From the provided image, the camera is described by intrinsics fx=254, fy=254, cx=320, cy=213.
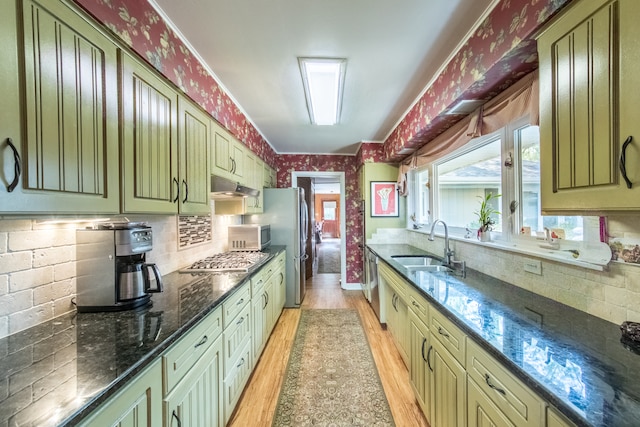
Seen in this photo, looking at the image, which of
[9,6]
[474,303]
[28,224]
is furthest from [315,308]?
[9,6]

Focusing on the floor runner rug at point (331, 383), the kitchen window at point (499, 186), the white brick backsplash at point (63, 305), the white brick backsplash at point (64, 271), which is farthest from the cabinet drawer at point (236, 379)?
the kitchen window at point (499, 186)

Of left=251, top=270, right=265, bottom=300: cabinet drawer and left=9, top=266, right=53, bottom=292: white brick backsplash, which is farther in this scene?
left=251, top=270, right=265, bottom=300: cabinet drawer

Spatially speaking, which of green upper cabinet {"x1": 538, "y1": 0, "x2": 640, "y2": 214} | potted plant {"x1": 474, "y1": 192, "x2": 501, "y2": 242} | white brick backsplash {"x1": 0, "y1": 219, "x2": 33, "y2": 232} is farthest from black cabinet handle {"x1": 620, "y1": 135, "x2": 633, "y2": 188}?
white brick backsplash {"x1": 0, "y1": 219, "x2": 33, "y2": 232}

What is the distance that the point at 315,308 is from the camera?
3.67 m

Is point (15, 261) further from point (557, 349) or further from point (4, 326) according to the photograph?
point (557, 349)

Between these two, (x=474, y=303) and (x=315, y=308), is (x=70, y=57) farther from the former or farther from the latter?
(x=315, y=308)

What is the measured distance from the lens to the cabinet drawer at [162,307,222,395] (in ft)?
3.26

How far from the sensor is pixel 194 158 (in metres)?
1.76

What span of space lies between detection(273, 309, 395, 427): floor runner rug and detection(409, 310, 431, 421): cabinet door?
25 cm

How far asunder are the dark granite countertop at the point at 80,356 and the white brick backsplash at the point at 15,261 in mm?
259

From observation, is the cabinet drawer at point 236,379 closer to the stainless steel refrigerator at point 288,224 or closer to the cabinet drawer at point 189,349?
the cabinet drawer at point 189,349

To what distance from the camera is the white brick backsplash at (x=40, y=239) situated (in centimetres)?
103

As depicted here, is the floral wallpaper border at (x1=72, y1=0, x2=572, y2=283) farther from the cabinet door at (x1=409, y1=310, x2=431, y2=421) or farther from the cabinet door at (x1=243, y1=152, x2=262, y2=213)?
the cabinet door at (x1=409, y1=310, x2=431, y2=421)

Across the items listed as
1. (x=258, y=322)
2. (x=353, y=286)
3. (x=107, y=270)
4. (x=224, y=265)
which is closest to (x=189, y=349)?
(x=107, y=270)
